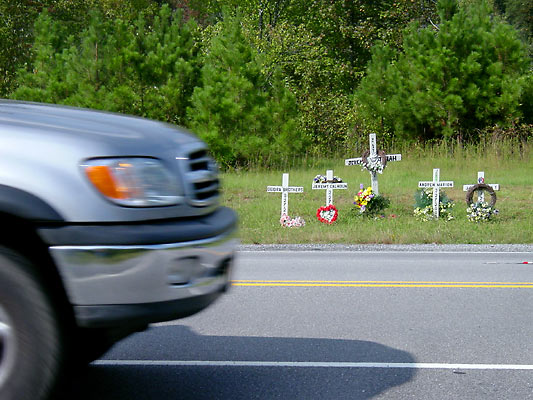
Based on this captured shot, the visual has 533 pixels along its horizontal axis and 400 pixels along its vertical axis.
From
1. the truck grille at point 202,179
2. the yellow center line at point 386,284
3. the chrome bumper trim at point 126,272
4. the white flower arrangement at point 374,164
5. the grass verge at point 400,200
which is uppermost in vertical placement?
the truck grille at point 202,179

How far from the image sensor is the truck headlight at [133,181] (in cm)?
355

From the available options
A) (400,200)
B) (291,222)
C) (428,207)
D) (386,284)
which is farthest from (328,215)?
(386,284)

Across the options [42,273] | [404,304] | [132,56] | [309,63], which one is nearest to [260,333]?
[404,304]

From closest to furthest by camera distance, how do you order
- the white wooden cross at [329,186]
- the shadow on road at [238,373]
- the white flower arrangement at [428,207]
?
the shadow on road at [238,373] → the white flower arrangement at [428,207] → the white wooden cross at [329,186]

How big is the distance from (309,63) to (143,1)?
44.4ft

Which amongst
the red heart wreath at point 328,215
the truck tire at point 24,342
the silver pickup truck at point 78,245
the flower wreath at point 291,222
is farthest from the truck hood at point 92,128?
the red heart wreath at point 328,215

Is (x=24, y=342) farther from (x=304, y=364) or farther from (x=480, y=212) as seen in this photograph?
(x=480, y=212)

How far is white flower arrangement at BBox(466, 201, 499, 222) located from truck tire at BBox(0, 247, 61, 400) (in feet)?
43.1

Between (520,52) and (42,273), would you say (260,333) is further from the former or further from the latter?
(520,52)

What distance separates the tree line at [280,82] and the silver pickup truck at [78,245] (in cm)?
2193

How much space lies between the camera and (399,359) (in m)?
5.38

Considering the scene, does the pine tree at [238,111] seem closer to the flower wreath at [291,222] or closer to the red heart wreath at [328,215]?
the red heart wreath at [328,215]

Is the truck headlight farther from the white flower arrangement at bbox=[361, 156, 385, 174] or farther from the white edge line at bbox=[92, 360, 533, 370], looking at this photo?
the white flower arrangement at bbox=[361, 156, 385, 174]

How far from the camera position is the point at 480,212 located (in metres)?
15.5
